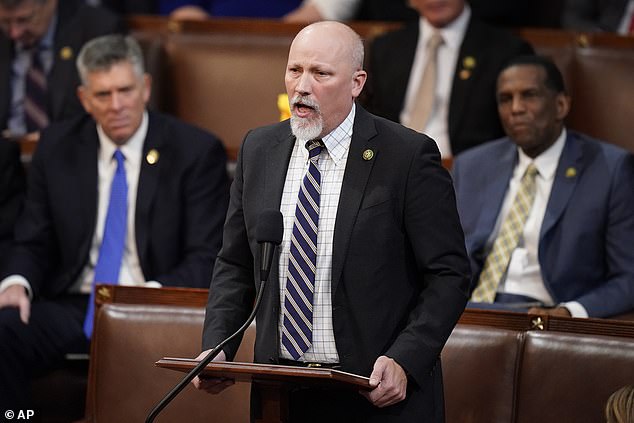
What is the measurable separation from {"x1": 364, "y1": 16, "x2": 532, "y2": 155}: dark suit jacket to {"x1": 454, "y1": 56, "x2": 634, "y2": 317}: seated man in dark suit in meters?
0.24

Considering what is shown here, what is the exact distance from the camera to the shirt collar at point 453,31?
11.5 feet

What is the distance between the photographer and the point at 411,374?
1.71 meters

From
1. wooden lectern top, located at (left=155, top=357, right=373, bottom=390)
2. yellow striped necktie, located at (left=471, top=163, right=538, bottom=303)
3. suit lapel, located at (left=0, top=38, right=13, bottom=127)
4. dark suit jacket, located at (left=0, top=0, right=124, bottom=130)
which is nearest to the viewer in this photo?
wooden lectern top, located at (left=155, top=357, right=373, bottom=390)

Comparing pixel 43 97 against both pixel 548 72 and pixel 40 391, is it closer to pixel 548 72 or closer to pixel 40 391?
pixel 40 391

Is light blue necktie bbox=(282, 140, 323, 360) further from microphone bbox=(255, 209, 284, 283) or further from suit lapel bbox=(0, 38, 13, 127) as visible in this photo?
suit lapel bbox=(0, 38, 13, 127)

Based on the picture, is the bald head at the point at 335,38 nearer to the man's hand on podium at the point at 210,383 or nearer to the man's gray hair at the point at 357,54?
the man's gray hair at the point at 357,54

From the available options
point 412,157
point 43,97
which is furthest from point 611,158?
point 43,97

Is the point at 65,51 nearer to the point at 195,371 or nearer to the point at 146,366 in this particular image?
the point at 146,366

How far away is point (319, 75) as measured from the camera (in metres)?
1.75

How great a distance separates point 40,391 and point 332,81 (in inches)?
56.8

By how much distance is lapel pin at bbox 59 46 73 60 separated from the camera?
3.67 m

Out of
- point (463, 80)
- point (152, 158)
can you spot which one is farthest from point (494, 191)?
point (152, 158)

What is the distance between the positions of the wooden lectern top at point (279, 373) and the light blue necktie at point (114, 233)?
55.6 inches

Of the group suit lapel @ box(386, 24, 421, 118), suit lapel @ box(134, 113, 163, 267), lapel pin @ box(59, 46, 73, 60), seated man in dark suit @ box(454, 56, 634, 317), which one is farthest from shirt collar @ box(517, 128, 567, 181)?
lapel pin @ box(59, 46, 73, 60)
